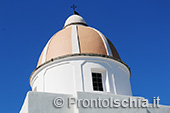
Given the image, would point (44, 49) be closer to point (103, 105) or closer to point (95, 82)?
point (95, 82)

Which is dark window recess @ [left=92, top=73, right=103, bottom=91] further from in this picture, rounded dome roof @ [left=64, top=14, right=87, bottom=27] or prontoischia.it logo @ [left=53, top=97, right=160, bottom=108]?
rounded dome roof @ [left=64, top=14, right=87, bottom=27]

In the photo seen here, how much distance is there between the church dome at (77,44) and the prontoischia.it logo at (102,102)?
134 inches

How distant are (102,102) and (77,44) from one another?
410cm

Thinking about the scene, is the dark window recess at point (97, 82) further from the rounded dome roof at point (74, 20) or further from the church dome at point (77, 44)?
the rounded dome roof at point (74, 20)

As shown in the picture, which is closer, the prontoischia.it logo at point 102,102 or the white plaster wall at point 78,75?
the prontoischia.it logo at point 102,102

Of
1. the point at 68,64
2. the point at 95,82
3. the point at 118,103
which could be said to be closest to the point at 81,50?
the point at 68,64

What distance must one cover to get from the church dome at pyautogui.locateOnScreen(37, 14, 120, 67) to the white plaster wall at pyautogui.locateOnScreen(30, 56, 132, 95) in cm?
45

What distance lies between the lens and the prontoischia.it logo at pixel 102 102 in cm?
984

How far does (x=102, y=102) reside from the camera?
10211mm

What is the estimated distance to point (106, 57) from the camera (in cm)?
1306

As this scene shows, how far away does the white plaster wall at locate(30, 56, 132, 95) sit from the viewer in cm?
1217

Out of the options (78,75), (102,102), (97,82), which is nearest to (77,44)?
(78,75)

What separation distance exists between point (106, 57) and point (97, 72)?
36.6 inches

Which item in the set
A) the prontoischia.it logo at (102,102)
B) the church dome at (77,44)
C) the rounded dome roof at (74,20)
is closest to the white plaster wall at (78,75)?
the church dome at (77,44)
